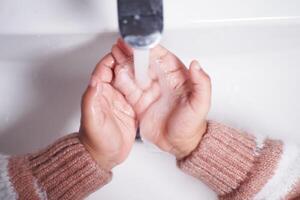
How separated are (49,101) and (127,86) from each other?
0.43 feet

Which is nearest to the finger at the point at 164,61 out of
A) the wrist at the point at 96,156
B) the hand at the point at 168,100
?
the hand at the point at 168,100

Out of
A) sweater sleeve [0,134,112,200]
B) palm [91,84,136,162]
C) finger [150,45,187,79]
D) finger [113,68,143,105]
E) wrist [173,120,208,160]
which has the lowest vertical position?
sweater sleeve [0,134,112,200]

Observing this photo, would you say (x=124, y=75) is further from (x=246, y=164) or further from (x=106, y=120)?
(x=246, y=164)

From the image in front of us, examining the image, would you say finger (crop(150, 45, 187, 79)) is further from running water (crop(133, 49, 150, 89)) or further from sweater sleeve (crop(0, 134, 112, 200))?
sweater sleeve (crop(0, 134, 112, 200))

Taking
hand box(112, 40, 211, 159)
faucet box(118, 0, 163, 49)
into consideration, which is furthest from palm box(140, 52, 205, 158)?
faucet box(118, 0, 163, 49)

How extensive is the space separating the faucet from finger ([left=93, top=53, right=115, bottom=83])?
106 millimetres

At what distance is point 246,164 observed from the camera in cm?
50

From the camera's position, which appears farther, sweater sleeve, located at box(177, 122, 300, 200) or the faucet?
sweater sleeve, located at box(177, 122, 300, 200)

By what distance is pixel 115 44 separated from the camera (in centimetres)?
48

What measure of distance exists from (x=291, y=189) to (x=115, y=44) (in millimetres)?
263

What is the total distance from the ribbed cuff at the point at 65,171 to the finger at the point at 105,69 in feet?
0.25

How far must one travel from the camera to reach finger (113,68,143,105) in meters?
0.48

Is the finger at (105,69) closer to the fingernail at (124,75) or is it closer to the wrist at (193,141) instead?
the fingernail at (124,75)

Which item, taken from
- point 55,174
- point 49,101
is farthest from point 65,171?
point 49,101
